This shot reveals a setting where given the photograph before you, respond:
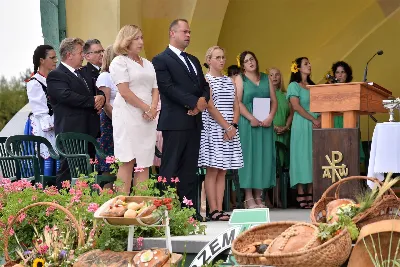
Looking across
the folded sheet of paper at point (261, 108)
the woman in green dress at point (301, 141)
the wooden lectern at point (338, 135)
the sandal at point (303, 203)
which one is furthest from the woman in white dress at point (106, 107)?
the sandal at point (303, 203)

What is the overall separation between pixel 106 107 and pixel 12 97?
14108mm

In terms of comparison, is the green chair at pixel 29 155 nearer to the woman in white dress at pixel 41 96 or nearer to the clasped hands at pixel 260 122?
the woman in white dress at pixel 41 96

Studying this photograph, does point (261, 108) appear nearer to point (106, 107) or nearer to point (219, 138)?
point (219, 138)

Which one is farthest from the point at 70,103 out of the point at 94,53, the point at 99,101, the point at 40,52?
the point at 40,52

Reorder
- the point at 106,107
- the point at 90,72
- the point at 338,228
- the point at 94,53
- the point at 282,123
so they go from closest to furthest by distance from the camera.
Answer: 1. the point at 338,228
2. the point at 106,107
3. the point at 90,72
4. the point at 94,53
5. the point at 282,123

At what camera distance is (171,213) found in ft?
20.5

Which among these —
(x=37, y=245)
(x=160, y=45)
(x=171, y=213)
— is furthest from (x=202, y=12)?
(x=37, y=245)

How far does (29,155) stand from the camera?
299 inches

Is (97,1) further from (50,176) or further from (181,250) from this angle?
(181,250)

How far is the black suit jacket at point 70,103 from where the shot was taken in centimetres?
764

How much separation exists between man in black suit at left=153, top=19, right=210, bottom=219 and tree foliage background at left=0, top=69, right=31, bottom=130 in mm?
14359

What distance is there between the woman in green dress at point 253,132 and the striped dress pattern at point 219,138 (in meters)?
0.64

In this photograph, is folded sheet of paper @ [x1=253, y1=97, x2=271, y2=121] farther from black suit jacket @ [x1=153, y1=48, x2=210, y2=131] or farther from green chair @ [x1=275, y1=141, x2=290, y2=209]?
black suit jacket @ [x1=153, y1=48, x2=210, y2=131]

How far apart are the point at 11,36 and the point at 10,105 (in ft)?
5.62
